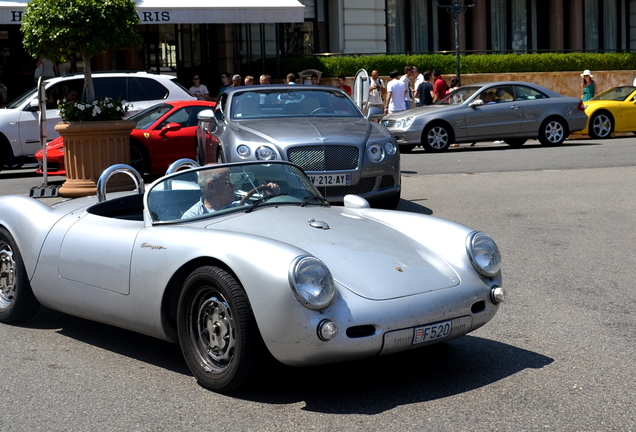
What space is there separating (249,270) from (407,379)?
1035 millimetres

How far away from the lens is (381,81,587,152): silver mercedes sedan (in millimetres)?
19266

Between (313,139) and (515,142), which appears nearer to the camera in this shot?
(313,139)

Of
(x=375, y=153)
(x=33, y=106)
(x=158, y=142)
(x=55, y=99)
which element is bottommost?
(x=375, y=153)

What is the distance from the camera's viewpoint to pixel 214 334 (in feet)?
15.4

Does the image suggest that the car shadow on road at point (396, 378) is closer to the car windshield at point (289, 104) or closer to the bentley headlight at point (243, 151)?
the bentley headlight at point (243, 151)

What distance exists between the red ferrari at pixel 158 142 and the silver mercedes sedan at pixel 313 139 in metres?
3.33

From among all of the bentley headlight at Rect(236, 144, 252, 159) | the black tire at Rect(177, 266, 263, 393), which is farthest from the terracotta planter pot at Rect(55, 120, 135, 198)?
the black tire at Rect(177, 266, 263, 393)

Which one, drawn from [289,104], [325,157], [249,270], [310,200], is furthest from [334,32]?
[249,270]

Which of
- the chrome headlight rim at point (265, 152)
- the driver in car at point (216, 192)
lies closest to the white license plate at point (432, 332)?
the driver in car at point (216, 192)

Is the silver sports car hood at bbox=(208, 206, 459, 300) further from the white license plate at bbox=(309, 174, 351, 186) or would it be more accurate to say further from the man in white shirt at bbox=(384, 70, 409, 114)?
the man in white shirt at bbox=(384, 70, 409, 114)

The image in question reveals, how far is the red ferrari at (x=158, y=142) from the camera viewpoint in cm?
1495

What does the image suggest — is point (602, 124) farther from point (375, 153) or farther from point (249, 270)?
point (249, 270)

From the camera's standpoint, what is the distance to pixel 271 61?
2908 cm

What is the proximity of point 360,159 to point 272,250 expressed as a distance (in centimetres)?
571
